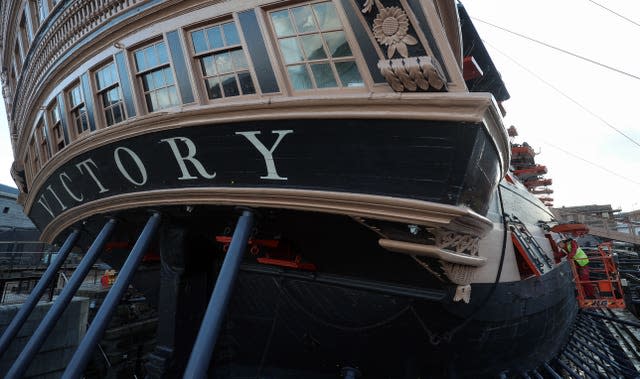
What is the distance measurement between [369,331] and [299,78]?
3029 mm

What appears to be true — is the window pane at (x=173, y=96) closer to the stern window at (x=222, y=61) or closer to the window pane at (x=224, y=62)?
the stern window at (x=222, y=61)

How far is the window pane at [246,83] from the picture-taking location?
10.7ft

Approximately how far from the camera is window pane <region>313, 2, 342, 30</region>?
9.48ft

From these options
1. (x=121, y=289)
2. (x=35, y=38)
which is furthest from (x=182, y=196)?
(x=35, y=38)

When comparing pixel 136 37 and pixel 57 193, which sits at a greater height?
pixel 136 37

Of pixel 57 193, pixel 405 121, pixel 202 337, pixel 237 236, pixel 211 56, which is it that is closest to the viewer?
pixel 405 121

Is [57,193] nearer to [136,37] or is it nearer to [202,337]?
[136,37]

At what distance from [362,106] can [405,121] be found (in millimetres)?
347

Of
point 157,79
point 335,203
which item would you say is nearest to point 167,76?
point 157,79

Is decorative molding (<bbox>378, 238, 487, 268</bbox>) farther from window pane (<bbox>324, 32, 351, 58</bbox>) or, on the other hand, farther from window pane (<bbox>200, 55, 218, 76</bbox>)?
window pane (<bbox>200, 55, 218, 76</bbox>)

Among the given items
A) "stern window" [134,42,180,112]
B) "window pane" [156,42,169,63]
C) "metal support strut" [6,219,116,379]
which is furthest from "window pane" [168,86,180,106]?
"metal support strut" [6,219,116,379]

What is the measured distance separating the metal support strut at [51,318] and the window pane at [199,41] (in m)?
2.67

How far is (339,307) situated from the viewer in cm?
410

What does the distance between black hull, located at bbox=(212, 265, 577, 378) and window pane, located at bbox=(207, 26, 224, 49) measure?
2834 mm
